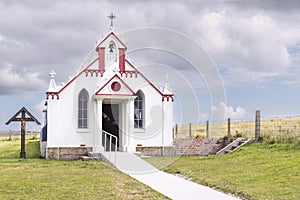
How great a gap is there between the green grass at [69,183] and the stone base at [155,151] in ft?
16.3

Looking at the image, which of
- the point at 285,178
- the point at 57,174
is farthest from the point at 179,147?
the point at 285,178

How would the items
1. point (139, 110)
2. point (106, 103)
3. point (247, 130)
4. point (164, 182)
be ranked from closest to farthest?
point (164, 182)
point (139, 110)
point (106, 103)
point (247, 130)

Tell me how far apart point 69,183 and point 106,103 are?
37.4 ft

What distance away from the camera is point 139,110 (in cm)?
2378

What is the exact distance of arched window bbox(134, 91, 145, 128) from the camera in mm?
23578

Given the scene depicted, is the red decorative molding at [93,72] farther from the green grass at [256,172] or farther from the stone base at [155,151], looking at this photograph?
the green grass at [256,172]

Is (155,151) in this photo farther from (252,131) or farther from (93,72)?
(252,131)

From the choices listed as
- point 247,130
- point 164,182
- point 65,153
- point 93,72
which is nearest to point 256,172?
point 164,182

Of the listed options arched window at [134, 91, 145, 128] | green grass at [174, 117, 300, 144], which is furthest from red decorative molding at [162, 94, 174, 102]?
green grass at [174, 117, 300, 144]

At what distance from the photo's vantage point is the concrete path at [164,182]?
11328 mm

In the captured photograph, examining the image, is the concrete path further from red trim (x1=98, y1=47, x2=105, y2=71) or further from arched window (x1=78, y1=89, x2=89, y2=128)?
red trim (x1=98, y1=47, x2=105, y2=71)

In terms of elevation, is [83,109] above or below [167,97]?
below

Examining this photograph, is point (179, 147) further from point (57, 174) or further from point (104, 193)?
point (104, 193)

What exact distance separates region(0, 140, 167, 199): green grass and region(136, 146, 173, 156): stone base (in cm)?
497
